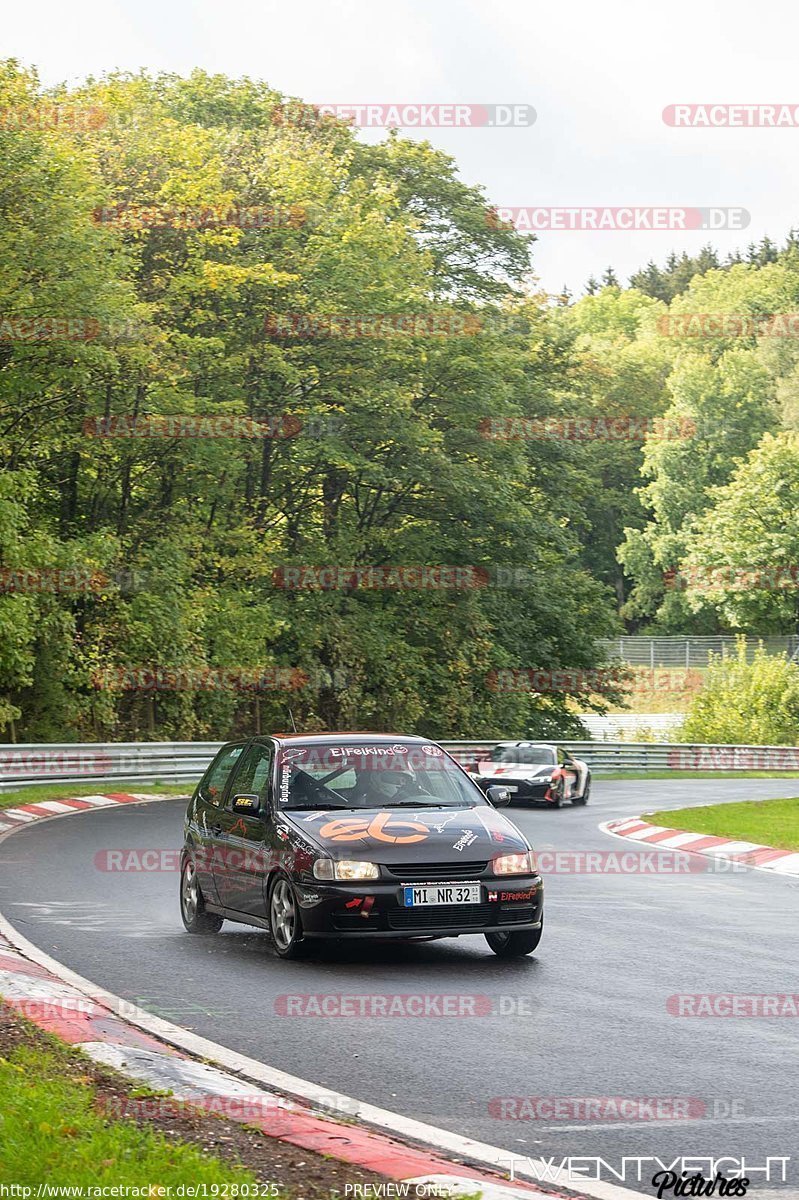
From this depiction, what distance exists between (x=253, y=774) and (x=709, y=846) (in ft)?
37.1

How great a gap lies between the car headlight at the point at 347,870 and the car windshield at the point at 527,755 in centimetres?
2289

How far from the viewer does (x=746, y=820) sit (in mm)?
27312

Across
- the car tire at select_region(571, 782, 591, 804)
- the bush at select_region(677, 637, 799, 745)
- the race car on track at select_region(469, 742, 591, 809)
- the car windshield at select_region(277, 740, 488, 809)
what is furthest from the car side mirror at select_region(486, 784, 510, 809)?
the bush at select_region(677, 637, 799, 745)

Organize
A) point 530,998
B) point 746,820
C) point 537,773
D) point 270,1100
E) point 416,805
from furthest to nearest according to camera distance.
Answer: point 537,773 < point 746,820 < point 416,805 < point 530,998 < point 270,1100

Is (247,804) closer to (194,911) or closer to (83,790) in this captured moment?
(194,911)

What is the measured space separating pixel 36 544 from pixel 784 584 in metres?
61.2

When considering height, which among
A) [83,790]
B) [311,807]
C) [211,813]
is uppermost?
[311,807]

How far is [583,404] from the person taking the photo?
66625 millimetres

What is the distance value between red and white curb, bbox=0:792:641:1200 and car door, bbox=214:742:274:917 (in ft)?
6.36

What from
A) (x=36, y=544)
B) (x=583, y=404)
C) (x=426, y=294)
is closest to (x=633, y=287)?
(x=583, y=404)

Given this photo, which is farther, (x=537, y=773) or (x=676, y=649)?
(x=676, y=649)

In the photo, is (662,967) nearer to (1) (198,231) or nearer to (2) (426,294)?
(1) (198,231)

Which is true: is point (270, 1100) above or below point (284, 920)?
above

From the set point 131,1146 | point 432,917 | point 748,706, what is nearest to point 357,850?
point 432,917
